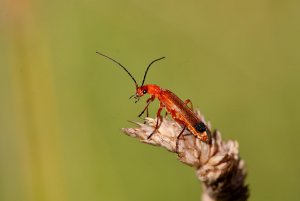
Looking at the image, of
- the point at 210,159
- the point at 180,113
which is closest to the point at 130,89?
the point at 180,113

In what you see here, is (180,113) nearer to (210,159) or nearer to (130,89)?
(210,159)

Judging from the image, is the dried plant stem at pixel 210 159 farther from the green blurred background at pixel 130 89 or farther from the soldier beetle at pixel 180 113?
the green blurred background at pixel 130 89

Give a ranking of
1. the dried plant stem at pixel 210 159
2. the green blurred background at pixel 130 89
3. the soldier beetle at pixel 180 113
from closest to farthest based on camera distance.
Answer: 1. the dried plant stem at pixel 210 159
2. the soldier beetle at pixel 180 113
3. the green blurred background at pixel 130 89

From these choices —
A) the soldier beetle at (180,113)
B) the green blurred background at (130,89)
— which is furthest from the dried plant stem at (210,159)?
the green blurred background at (130,89)

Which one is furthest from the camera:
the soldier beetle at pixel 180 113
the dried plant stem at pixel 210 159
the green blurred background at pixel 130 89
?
the green blurred background at pixel 130 89

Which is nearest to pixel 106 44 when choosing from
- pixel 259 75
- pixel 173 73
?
pixel 173 73

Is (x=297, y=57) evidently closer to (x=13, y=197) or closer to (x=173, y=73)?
(x=173, y=73)
